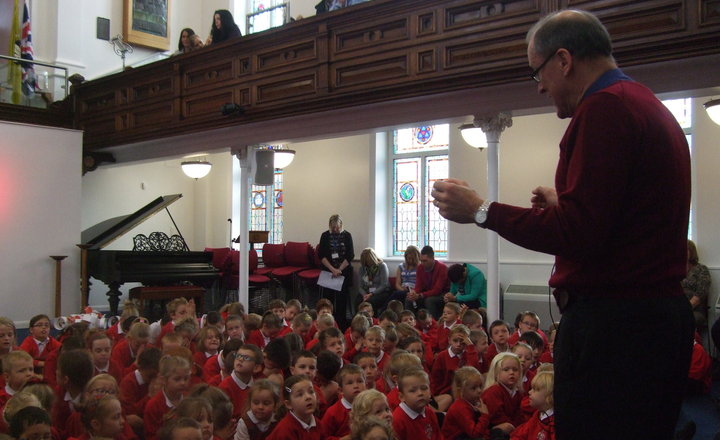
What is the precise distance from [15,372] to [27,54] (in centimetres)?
1071

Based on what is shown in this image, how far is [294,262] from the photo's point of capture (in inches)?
513

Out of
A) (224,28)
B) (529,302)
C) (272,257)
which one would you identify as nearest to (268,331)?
(529,302)

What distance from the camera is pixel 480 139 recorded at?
31.3ft

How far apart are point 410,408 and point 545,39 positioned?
285cm

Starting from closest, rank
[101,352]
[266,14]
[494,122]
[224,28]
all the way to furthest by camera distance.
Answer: [101,352] → [494,122] → [224,28] → [266,14]

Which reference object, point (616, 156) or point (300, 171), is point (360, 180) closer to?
point (300, 171)

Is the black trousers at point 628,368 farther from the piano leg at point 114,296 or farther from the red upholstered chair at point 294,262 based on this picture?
the red upholstered chair at point 294,262

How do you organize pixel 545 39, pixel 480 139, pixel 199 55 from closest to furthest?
pixel 545 39 → pixel 480 139 → pixel 199 55

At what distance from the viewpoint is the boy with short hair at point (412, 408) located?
4.14 meters

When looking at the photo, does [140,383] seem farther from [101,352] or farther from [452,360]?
[452,360]

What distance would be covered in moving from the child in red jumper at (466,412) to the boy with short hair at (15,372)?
9.20ft

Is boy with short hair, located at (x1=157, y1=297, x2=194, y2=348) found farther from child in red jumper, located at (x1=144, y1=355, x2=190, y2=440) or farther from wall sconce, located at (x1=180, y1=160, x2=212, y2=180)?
wall sconce, located at (x1=180, y1=160, x2=212, y2=180)

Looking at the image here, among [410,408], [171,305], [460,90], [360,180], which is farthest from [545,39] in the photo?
[360,180]

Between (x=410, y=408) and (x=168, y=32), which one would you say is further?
(x=168, y=32)
